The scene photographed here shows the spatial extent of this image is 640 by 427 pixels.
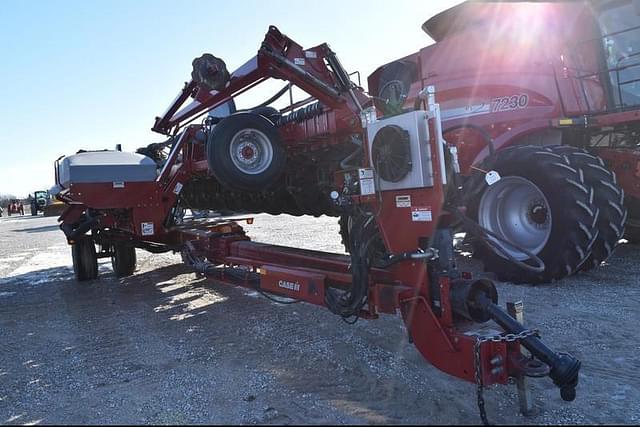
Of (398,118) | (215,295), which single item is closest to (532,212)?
(398,118)

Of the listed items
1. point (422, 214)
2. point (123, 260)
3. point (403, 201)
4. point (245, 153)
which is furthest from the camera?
point (123, 260)

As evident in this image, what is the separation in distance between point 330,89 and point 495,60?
9.96ft

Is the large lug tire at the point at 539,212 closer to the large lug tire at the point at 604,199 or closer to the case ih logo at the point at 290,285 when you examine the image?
the large lug tire at the point at 604,199

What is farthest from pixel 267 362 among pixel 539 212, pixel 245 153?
pixel 539 212

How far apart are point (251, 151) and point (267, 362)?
2.01 m

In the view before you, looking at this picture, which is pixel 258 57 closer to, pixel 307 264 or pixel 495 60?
pixel 307 264

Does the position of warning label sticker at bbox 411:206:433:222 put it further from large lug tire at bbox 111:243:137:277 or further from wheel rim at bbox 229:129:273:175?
large lug tire at bbox 111:243:137:277

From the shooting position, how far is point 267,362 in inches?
146

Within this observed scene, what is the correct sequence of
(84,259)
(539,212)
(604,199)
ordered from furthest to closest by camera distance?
1. (84,259)
2. (539,212)
3. (604,199)

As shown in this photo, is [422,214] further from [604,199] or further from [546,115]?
[546,115]

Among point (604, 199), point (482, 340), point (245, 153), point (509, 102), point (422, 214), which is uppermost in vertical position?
point (509, 102)

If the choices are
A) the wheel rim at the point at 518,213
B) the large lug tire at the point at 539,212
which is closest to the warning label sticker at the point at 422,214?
the large lug tire at the point at 539,212

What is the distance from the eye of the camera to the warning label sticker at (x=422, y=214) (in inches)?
126

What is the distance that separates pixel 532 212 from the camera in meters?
5.69
